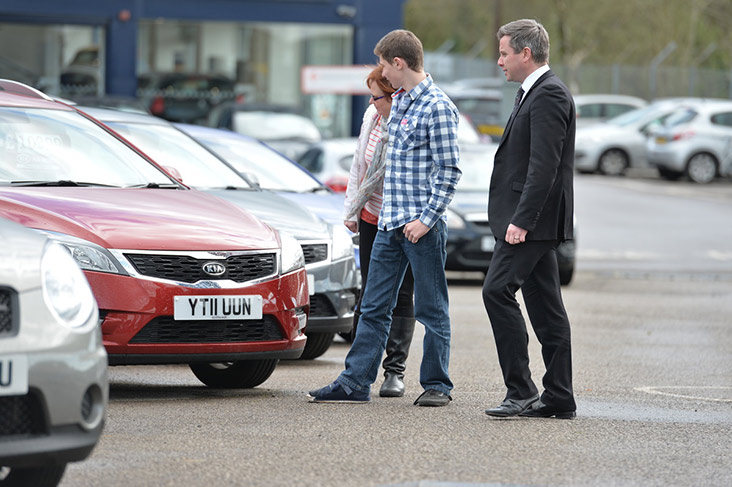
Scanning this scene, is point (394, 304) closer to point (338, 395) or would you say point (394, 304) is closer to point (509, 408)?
point (338, 395)

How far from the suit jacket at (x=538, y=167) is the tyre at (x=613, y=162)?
26.7 metres

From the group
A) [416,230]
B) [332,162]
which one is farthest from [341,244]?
[332,162]

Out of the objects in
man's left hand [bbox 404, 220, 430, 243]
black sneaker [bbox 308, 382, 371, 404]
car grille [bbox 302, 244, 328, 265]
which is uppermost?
man's left hand [bbox 404, 220, 430, 243]

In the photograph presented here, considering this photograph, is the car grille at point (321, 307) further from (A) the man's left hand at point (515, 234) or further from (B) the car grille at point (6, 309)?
(B) the car grille at point (6, 309)

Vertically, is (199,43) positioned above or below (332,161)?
above

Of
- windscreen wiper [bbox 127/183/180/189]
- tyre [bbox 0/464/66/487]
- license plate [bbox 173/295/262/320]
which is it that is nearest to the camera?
tyre [bbox 0/464/66/487]

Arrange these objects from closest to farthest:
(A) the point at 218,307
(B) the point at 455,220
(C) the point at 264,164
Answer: (A) the point at 218,307 → (C) the point at 264,164 → (B) the point at 455,220

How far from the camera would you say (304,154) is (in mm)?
15672

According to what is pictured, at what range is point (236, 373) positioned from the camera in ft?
25.2

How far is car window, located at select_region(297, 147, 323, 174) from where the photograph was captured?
15.0 m

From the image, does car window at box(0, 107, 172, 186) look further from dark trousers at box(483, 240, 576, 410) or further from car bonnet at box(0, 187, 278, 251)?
dark trousers at box(483, 240, 576, 410)

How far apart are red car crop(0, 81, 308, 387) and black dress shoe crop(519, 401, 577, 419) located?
1244mm

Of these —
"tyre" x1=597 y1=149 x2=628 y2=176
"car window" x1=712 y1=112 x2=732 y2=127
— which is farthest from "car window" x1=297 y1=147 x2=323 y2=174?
"tyre" x1=597 y1=149 x2=628 y2=176

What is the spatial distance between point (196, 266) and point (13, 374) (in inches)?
94.5
